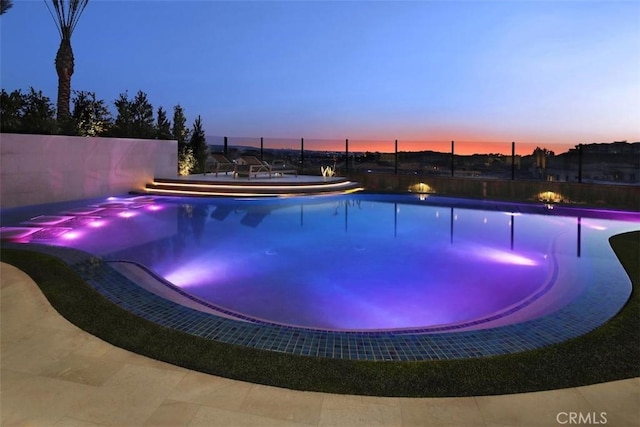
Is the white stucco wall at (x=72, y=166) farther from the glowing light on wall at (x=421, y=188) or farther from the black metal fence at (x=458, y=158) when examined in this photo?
the glowing light on wall at (x=421, y=188)

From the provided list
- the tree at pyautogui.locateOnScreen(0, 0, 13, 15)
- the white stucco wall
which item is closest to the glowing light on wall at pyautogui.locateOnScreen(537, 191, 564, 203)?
the white stucco wall

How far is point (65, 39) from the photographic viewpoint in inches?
479

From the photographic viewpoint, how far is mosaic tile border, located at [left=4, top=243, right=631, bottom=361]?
2.60 meters

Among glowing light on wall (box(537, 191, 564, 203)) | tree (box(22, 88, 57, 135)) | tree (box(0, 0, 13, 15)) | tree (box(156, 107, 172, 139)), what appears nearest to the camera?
tree (box(22, 88, 57, 135))

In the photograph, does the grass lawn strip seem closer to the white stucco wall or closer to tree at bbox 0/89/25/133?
the white stucco wall

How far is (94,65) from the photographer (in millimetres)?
22516

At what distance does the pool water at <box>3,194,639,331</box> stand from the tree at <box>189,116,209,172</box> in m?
6.06

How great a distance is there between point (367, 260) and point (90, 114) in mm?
10976

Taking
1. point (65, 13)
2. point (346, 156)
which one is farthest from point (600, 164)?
point (65, 13)

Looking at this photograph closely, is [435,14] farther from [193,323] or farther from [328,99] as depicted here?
[193,323]

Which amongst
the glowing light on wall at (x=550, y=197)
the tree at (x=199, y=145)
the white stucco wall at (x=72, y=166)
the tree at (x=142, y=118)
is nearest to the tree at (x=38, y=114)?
the white stucco wall at (x=72, y=166)

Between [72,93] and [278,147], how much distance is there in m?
7.99

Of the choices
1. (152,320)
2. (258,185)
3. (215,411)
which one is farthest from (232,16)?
(215,411)

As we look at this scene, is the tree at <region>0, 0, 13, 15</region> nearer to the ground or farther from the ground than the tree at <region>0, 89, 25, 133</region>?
farther from the ground
